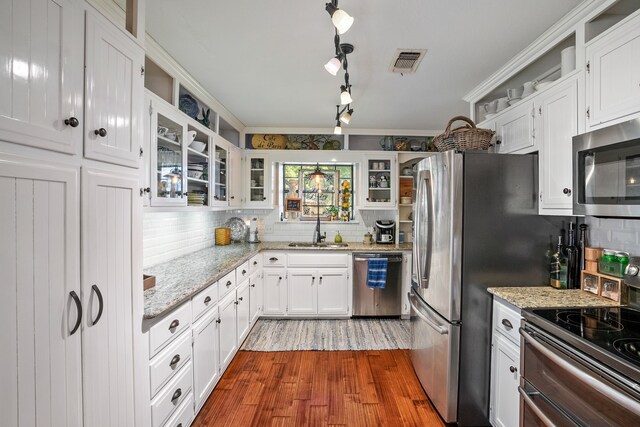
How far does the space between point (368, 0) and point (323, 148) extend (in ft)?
7.97

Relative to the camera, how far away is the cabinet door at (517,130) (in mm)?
1901

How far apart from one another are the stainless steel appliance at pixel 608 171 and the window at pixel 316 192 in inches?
113

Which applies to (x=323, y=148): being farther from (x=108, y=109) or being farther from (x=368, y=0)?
(x=108, y=109)

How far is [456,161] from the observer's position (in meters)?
1.83

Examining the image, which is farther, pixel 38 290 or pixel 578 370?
pixel 578 370

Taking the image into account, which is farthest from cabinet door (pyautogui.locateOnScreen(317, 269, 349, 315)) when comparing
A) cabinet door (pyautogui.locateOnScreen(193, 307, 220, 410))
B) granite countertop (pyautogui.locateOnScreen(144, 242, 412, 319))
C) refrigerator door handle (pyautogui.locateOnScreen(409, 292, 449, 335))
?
cabinet door (pyautogui.locateOnScreen(193, 307, 220, 410))

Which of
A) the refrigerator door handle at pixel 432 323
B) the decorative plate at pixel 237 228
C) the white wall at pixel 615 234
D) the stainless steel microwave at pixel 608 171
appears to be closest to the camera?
the stainless steel microwave at pixel 608 171

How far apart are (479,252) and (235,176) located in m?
2.86

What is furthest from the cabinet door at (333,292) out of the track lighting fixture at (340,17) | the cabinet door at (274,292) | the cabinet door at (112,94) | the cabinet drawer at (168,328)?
the track lighting fixture at (340,17)

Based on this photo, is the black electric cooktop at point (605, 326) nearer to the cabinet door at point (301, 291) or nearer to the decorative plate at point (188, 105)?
the cabinet door at point (301, 291)

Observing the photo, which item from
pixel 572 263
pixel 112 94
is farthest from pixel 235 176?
pixel 572 263

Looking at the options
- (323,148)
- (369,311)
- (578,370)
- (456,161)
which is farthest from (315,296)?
(578,370)

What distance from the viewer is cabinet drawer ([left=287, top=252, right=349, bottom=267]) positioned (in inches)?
135

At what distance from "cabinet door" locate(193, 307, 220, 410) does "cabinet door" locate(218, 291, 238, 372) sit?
9 cm
